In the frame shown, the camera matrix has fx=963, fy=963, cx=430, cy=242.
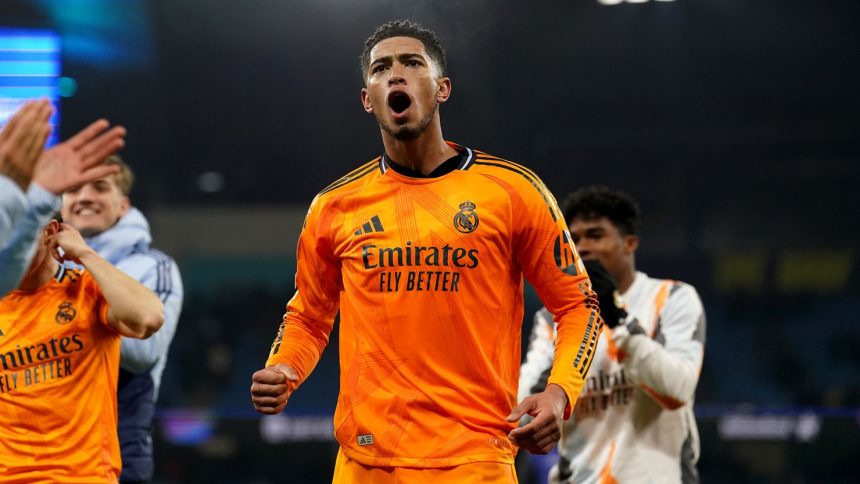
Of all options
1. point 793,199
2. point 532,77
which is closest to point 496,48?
point 532,77

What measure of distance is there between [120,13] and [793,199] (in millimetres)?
6240

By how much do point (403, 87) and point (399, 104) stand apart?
0.05m

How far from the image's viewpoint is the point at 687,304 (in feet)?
9.84

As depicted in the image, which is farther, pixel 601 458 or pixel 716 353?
pixel 716 353

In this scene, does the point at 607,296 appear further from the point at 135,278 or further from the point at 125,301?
the point at 135,278

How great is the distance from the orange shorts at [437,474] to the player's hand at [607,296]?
0.82m

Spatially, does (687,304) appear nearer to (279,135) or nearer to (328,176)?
(328,176)

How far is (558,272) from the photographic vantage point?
83.1 inches

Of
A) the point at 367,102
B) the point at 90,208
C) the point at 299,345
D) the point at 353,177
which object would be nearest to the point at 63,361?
the point at 299,345

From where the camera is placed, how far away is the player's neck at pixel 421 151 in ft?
7.31

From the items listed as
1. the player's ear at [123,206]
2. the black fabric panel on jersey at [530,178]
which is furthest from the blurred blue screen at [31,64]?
the black fabric panel on jersey at [530,178]

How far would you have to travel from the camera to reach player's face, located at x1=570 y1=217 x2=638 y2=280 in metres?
3.05

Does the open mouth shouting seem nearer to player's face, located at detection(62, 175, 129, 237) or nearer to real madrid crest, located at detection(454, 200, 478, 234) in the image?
real madrid crest, located at detection(454, 200, 478, 234)

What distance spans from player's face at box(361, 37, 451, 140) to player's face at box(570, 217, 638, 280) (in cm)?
95
